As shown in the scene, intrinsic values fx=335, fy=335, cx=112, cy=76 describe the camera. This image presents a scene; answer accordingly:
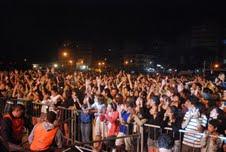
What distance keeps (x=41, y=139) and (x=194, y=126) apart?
3776mm

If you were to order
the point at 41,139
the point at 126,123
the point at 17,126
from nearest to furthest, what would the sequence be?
the point at 41,139, the point at 17,126, the point at 126,123

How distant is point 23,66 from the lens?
163 feet

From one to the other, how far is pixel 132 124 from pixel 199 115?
179cm

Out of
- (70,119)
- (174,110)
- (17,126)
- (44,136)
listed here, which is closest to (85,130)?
(70,119)

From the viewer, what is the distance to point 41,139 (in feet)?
22.7

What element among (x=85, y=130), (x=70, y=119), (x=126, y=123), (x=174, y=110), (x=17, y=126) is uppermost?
(x=174, y=110)

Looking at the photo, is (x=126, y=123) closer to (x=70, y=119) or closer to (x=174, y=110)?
(x=174, y=110)

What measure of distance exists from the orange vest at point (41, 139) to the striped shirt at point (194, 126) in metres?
3.35

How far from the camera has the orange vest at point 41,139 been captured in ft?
22.8

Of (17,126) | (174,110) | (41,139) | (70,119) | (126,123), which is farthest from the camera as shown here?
(70,119)

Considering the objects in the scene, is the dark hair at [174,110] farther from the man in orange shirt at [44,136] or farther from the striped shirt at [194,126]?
the man in orange shirt at [44,136]

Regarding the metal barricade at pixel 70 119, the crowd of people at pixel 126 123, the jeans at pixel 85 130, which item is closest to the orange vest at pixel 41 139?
the crowd of people at pixel 126 123

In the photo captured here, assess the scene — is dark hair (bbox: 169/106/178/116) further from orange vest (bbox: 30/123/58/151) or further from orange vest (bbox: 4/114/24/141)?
orange vest (bbox: 4/114/24/141)

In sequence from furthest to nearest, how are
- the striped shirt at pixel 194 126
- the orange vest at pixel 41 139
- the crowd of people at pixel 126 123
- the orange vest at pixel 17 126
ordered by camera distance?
1. the striped shirt at pixel 194 126
2. the orange vest at pixel 17 126
3. the crowd of people at pixel 126 123
4. the orange vest at pixel 41 139
